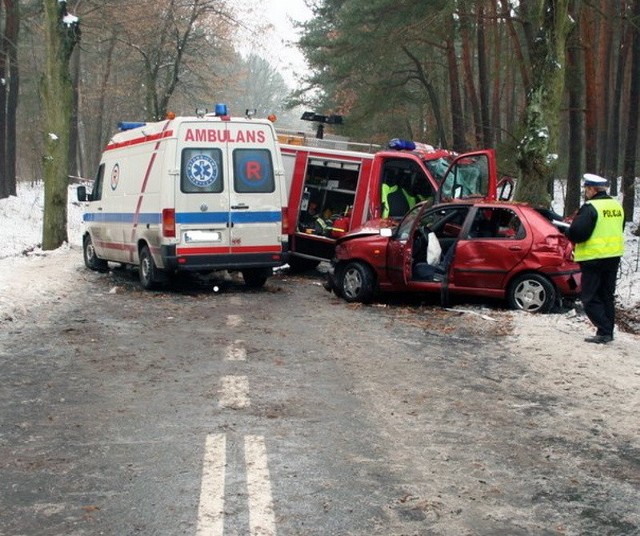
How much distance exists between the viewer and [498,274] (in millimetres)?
11422

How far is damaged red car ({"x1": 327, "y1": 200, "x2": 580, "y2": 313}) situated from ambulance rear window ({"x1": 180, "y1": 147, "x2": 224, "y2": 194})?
7.21ft

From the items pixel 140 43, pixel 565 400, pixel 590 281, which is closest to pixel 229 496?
pixel 565 400

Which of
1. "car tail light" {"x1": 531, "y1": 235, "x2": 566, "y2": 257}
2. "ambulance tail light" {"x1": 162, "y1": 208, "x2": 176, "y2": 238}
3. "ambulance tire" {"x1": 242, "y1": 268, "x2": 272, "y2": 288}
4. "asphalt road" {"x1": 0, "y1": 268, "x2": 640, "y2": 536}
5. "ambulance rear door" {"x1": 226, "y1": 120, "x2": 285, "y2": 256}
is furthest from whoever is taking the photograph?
"ambulance tire" {"x1": 242, "y1": 268, "x2": 272, "y2": 288}

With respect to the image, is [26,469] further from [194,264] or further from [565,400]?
[194,264]

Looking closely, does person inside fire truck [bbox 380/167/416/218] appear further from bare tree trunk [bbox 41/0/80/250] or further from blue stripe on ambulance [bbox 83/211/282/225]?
bare tree trunk [bbox 41/0/80/250]

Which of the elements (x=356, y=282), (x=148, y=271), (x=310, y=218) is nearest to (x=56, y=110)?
(x=310, y=218)

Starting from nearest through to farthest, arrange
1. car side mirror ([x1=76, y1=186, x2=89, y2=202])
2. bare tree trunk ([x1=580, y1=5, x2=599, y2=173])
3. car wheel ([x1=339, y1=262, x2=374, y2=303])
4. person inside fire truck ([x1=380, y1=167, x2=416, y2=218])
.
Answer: car wheel ([x1=339, y1=262, x2=374, y2=303])
person inside fire truck ([x1=380, y1=167, x2=416, y2=218])
car side mirror ([x1=76, y1=186, x2=89, y2=202])
bare tree trunk ([x1=580, y1=5, x2=599, y2=173])

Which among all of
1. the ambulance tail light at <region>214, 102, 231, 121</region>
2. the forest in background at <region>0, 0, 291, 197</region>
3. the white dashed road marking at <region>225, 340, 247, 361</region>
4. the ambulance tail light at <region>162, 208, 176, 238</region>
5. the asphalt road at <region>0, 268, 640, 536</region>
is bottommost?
the asphalt road at <region>0, 268, 640, 536</region>

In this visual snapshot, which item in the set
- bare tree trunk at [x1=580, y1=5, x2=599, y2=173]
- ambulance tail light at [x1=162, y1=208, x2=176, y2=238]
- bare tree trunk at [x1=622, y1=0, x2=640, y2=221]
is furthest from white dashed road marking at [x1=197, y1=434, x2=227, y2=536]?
bare tree trunk at [x1=580, y1=5, x2=599, y2=173]

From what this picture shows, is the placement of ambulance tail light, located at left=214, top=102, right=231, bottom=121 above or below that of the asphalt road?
above

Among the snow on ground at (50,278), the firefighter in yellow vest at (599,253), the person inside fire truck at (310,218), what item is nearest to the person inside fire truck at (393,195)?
the person inside fire truck at (310,218)

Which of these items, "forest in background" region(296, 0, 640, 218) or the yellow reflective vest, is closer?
→ the yellow reflective vest

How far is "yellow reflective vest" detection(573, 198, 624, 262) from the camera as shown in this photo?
929 cm

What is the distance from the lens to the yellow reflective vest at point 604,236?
9289 mm
